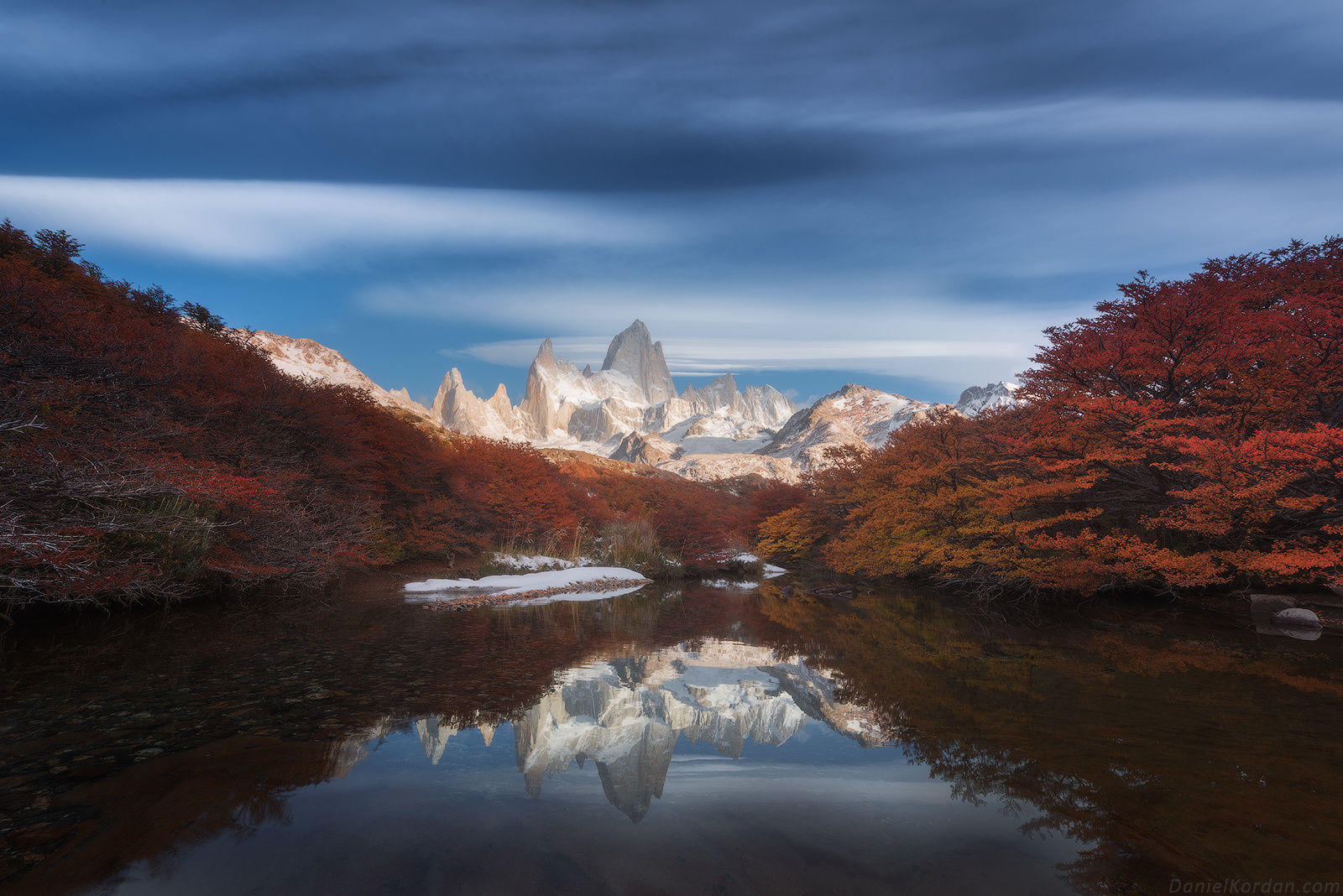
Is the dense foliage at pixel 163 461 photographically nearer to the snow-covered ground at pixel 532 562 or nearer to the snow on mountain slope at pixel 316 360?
the snow-covered ground at pixel 532 562

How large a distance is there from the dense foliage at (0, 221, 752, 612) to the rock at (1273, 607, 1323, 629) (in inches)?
1075

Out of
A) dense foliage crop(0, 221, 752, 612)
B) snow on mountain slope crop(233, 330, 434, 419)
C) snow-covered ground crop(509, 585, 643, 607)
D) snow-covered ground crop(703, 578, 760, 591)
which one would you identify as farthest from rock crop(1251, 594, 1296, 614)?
snow on mountain slope crop(233, 330, 434, 419)

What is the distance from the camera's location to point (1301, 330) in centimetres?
1558

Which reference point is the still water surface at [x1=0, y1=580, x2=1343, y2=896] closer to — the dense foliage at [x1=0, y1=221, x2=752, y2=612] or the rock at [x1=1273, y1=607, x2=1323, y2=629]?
the dense foliage at [x1=0, y1=221, x2=752, y2=612]

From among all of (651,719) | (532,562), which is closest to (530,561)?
(532,562)

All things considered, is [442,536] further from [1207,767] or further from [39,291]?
[1207,767]

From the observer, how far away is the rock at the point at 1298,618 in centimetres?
1533

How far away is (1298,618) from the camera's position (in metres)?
15.7

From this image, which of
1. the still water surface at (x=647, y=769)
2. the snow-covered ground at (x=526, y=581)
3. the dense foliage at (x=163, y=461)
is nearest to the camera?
the still water surface at (x=647, y=769)

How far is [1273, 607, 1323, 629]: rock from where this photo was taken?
50.3 ft

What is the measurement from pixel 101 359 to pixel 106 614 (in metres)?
6.52

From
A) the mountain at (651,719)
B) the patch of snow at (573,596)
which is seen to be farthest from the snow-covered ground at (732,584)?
the mountain at (651,719)

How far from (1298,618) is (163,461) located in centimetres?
2897

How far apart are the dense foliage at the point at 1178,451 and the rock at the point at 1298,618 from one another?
96cm
